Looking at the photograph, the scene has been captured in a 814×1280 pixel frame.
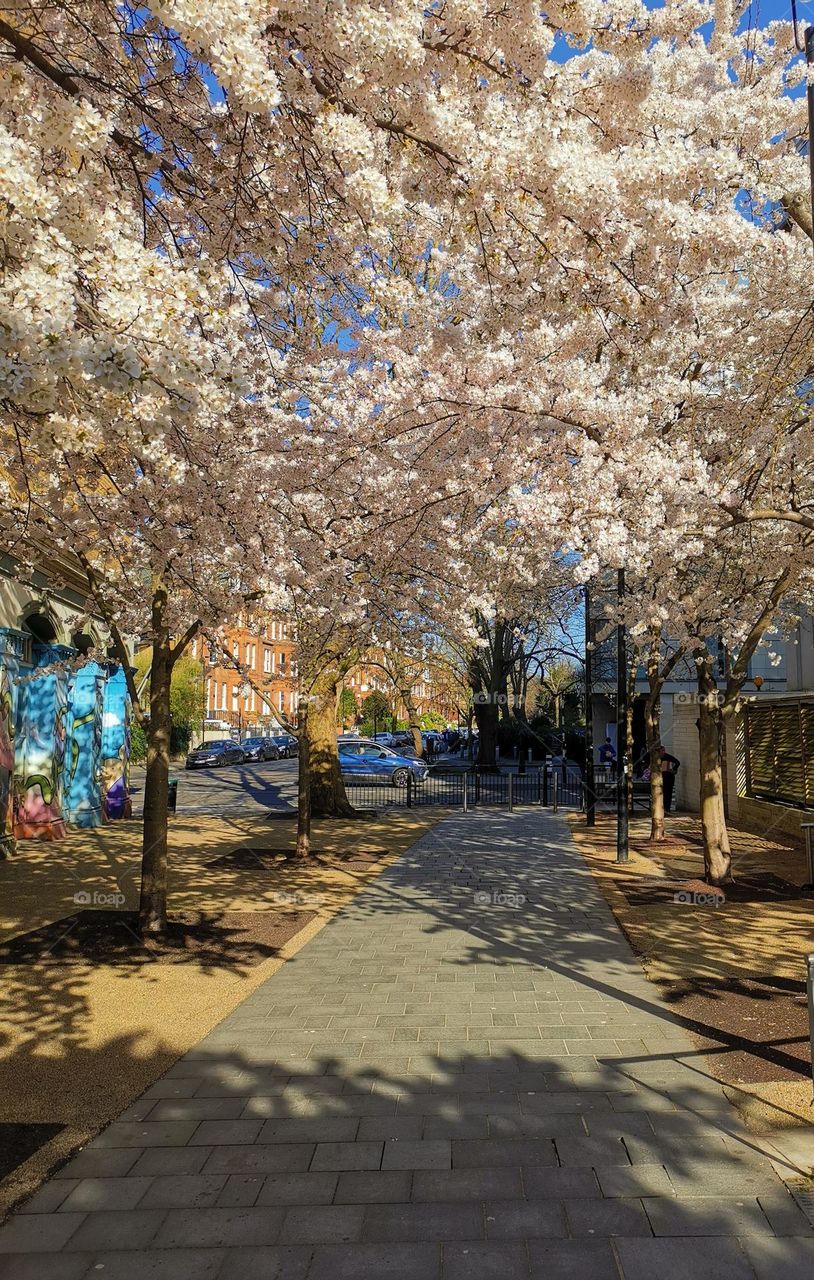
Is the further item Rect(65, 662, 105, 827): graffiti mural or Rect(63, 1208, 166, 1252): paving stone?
Rect(65, 662, 105, 827): graffiti mural

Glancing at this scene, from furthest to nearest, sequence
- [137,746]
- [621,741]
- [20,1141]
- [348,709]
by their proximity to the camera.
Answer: [348,709], [137,746], [621,741], [20,1141]

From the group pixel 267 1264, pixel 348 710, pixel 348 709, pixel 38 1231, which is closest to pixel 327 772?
pixel 38 1231

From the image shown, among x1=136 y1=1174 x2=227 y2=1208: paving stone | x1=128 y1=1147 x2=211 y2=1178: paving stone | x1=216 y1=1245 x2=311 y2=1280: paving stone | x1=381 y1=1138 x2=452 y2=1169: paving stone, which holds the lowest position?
x1=128 y1=1147 x2=211 y2=1178: paving stone

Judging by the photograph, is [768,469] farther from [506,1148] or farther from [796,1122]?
[506,1148]

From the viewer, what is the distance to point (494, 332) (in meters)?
6.83

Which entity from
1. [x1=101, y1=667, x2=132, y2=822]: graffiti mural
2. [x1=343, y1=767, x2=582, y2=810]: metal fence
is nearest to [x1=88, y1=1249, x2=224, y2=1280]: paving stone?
[x1=101, y1=667, x2=132, y2=822]: graffiti mural

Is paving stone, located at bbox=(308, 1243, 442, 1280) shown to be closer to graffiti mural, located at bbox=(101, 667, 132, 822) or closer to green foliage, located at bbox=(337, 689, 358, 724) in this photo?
graffiti mural, located at bbox=(101, 667, 132, 822)

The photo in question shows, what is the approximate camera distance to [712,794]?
11.3 meters

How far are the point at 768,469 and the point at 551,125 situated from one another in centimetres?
456

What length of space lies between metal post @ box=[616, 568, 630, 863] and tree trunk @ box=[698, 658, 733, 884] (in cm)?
251

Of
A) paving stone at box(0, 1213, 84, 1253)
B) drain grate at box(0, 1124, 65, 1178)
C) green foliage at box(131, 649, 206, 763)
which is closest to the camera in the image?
paving stone at box(0, 1213, 84, 1253)

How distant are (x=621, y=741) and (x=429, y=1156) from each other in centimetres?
1194

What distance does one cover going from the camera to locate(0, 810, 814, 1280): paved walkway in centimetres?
345

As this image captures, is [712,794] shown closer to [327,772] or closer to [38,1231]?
[38,1231]
